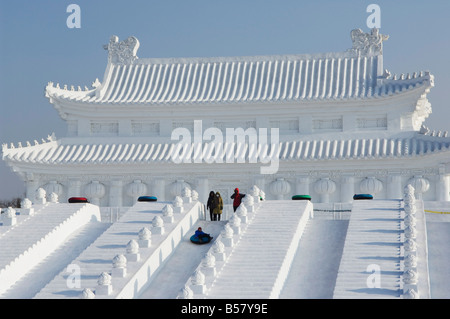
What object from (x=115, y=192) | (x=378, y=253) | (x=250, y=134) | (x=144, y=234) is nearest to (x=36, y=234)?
(x=144, y=234)

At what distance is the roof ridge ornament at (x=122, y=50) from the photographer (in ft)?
151

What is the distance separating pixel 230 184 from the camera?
137 ft

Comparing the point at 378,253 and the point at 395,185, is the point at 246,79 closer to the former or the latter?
the point at 395,185

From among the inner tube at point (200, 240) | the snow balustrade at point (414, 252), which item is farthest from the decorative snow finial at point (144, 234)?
the snow balustrade at point (414, 252)

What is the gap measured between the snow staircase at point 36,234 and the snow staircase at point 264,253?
5992mm

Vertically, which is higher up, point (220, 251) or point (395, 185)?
point (395, 185)

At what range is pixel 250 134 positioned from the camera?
4269 centimetres

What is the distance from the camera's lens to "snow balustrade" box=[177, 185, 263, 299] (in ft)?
79.8

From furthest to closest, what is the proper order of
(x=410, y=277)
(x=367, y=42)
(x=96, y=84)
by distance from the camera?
(x=96, y=84), (x=367, y=42), (x=410, y=277)

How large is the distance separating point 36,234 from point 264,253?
7894 mm

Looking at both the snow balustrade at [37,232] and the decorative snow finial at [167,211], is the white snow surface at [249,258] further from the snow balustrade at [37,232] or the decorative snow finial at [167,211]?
the decorative snow finial at [167,211]

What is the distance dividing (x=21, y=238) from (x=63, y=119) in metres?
15.1
